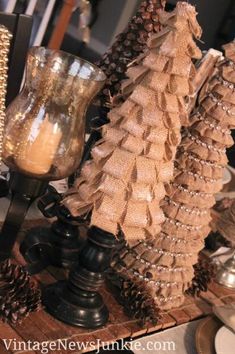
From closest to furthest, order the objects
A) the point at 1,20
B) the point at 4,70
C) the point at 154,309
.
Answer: the point at 4,70 → the point at 154,309 → the point at 1,20

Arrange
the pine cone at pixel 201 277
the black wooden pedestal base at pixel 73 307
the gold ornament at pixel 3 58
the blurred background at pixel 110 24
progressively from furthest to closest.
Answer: the blurred background at pixel 110 24 → the pine cone at pixel 201 277 → the black wooden pedestal base at pixel 73 307 → the gold ornament at pixel 3 58

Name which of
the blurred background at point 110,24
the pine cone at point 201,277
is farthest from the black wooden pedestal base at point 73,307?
the blurred background at point 110,24

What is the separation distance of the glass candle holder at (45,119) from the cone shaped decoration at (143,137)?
4 cm

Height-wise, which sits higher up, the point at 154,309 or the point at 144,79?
the point at 144,79

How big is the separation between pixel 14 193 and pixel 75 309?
0.53 ft

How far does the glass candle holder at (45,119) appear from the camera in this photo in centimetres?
61

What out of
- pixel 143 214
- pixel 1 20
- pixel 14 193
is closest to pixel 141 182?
pixel 143 214

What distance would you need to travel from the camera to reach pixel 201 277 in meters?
0.86

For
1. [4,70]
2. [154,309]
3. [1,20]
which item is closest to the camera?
[4,70]

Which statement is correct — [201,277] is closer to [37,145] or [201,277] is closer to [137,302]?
[137,302]

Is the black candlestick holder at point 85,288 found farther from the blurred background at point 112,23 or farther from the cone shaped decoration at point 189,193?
the blurred background at point 112,23

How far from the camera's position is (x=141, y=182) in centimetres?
61

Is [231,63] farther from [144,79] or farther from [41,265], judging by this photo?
[41,265]

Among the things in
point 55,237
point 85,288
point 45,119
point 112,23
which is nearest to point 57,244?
point 55,237
